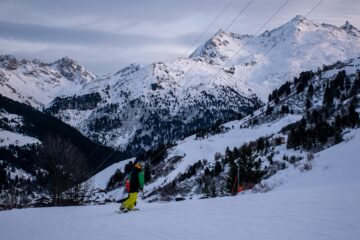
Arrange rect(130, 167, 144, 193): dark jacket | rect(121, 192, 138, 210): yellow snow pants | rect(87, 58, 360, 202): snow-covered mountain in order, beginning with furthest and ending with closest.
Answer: rect(87, 58, 360, 202): snow-covered mountain → rect(121, 192, 138, 210): yellow snow pants → rect(130, 167, 144, 193): dark jacket

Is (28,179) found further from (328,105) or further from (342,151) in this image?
(342,151)

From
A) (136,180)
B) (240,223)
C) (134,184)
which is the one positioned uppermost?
(136,180)

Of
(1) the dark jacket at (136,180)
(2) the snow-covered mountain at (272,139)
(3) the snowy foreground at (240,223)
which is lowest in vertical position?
(3) the snowy foreground at (240,223)

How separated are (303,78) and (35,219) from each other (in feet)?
437

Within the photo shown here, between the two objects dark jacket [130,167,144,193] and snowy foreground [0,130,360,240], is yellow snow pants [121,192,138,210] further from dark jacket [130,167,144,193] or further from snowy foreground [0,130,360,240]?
snowy foreground [0,130,360,240]

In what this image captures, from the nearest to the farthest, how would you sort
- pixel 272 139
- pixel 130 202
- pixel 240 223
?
1. pixel 240 223
2. pixel 130 202
3. pixel 272 139

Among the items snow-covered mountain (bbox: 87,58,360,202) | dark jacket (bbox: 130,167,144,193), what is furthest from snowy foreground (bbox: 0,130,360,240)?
snow-covered mountain (bbox: 87,58,360,202)

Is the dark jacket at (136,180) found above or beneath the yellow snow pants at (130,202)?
above

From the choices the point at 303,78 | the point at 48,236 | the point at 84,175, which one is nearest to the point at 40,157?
the point at 84,175

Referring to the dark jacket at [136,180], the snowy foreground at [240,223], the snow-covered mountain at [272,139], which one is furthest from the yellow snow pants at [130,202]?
the snow-covered mountain at [272,139]

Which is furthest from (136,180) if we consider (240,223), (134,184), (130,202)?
(240,223)

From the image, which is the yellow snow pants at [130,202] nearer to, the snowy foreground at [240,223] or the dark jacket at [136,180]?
the dark jacket at [136,180]

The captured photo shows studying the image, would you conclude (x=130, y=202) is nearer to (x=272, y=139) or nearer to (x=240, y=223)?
(x=240, y=223)

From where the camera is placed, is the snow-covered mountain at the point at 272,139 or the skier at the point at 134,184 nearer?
the skier at the point at 134,184
